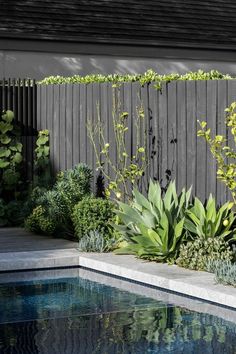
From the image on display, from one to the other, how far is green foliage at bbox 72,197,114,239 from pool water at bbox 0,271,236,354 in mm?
2030

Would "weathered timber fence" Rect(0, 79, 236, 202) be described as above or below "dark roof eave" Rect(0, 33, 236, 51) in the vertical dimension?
below

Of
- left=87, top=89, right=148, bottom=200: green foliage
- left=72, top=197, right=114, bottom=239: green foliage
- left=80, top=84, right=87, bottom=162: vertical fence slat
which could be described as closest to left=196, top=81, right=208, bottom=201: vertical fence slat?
left=87, top=89, right=148, bottom=200: green foliage

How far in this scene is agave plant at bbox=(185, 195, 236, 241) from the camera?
36.8ft

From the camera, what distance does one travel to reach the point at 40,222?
13688 mm

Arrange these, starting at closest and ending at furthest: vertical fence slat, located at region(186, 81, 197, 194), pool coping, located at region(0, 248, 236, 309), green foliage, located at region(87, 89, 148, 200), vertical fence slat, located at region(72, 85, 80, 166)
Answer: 1. pool coping, located at region(0, 248, 236, 309)
2. vertical fence slat, located at region(186, 81, 197, 194)
3. green foliage, located at region(87, 89, 148, 200)
4. vertical fence slat, located at region(72, 85, 80, 166)

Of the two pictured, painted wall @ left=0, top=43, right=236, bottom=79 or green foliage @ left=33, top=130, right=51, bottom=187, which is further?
painted wall @ left=0, top=43, right=236, bottom=79

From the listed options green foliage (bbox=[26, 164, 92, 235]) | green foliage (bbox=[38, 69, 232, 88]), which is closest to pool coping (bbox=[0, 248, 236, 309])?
green foliage (bbox=[26, 164, 92, 235])

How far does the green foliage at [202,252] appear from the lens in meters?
10.8

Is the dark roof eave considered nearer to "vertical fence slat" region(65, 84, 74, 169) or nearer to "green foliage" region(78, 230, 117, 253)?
"vertical fence slat" region(65, 84, 74, 169)

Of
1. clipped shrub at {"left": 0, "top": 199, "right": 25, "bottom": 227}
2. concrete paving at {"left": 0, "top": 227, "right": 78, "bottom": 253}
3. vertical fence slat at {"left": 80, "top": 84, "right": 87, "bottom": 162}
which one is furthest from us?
clipped shrub at {"left": 0, "top": 199, "right": 25, "bottom": 227}

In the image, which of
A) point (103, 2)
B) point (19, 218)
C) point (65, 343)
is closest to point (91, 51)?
point (103, 2)

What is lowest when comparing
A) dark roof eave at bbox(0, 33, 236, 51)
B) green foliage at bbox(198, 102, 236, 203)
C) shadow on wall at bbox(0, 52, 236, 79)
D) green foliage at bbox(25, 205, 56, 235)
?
green foliage at bbox(25, 205, 56, 235)

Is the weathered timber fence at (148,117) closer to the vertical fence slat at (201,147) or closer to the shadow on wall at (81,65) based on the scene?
the vertical fence slat at (201,147)

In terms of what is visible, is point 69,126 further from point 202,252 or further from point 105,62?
point 105,62
